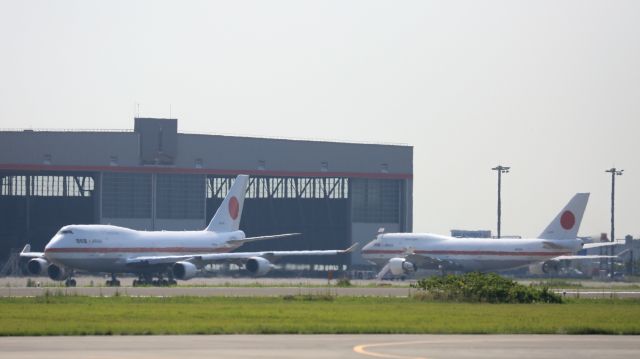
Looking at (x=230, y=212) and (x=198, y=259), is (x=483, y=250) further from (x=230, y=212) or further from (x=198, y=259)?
(x=198, y=259)

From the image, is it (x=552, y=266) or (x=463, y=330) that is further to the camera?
(x=552, y=266)

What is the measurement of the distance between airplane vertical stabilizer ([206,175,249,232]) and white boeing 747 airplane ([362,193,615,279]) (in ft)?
42.2

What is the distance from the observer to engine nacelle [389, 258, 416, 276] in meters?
102

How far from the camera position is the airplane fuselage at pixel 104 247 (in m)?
83.6

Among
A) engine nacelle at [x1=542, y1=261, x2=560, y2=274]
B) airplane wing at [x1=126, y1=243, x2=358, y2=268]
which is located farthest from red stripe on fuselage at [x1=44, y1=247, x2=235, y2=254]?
engine nacelle at [x1=542, y1=261, x2=560, y2=274]

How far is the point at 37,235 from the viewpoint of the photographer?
116 metres

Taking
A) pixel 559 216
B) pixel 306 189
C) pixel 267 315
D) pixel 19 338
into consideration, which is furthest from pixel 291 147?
pixel 19 338

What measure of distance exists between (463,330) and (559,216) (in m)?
Result: 62.7

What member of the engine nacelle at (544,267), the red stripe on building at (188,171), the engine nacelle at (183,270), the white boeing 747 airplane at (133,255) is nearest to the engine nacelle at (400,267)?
the engine nacelle at (544,267)

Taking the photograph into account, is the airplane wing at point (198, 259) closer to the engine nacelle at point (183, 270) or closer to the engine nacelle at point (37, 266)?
the engine nacelle at point (183, 270)

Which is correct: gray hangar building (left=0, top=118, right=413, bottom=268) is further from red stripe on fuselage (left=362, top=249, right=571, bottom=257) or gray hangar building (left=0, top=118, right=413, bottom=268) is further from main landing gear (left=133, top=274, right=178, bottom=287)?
main landing gear (left=133, top=274, right=178, bottom=287)

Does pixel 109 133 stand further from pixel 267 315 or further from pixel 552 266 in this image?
pixel 267 315

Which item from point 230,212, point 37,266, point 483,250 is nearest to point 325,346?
point 37,266

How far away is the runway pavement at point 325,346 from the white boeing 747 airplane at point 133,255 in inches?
1882
